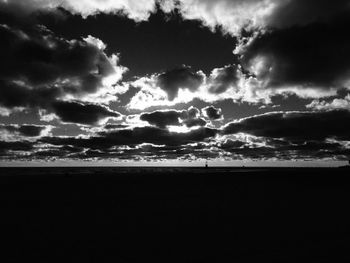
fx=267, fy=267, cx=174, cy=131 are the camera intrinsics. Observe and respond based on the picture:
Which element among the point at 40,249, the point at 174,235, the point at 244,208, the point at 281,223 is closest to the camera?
the point at 40,249

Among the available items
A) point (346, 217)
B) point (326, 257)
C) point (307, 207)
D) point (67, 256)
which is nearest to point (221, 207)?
point (307, 207)

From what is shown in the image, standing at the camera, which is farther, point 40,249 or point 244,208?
point 244,208

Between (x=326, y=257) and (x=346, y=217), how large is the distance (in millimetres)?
7397

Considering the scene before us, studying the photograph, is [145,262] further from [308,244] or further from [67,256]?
[308,244]

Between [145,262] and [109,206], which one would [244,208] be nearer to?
[109,206]

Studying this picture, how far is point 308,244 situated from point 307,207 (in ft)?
26.1

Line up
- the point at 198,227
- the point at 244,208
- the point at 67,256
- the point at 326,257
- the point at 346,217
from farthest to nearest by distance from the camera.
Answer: the point at 244,208
the point at 346,217
the point at 198,227
the point at 67,256
the point at 326,257

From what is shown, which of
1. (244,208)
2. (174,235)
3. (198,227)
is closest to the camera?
(174,235)

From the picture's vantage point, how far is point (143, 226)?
11805 mm

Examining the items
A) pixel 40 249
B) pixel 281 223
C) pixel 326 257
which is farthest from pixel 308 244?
pixel 40 249

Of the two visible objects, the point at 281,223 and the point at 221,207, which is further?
the point at 221,207

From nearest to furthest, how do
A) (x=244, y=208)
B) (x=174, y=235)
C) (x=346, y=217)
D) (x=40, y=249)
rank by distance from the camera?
(x=40, y=249) → (x=174, y=235) → (x=346, y=217) → (x=244, y=208)

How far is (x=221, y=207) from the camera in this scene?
16.2 m

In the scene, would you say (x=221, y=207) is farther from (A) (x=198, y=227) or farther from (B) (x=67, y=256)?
(B) (x=67, y=256)
